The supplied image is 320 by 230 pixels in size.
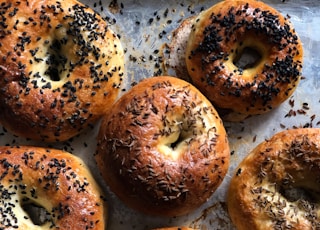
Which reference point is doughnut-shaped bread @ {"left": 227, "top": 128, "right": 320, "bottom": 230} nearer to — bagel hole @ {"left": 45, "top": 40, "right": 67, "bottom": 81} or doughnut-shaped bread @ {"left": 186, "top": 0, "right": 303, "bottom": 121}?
doughnut-shaped bread @ {"left": 186, "top": 0, "right": 303, "bottom": 121}

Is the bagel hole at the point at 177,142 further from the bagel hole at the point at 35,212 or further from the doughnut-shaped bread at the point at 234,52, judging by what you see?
the bagel hole at the point at 35,212

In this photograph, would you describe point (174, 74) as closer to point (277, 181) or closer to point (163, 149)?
point (163, 149)

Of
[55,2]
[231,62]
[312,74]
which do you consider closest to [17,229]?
[55,2]

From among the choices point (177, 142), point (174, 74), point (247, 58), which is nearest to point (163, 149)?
point (177, 142)

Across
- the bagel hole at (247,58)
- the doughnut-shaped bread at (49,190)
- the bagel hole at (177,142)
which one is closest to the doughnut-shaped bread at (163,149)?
the bagel hole at (177,142)

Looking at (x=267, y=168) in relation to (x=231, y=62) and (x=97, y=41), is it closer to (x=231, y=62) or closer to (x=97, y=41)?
(x=231, y=62)
